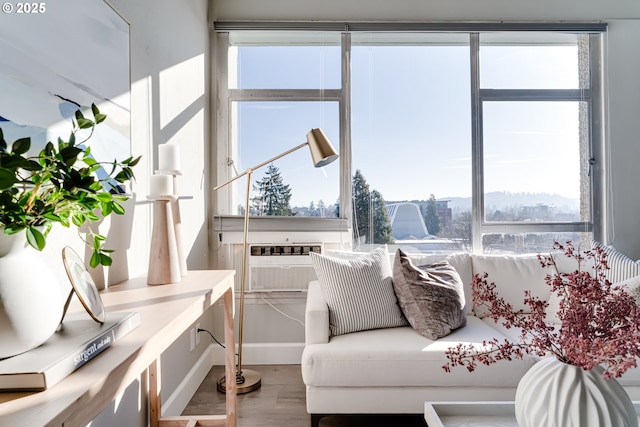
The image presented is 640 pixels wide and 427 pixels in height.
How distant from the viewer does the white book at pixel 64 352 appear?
1.98 feet

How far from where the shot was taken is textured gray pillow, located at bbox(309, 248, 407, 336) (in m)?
2.04

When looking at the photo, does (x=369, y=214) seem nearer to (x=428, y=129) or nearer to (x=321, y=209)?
(x=321, y=209)

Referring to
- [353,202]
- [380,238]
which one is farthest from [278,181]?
[380,238]

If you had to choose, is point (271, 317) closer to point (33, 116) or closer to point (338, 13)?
point (33, 116)

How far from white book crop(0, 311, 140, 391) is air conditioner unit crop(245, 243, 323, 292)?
6.08 feet

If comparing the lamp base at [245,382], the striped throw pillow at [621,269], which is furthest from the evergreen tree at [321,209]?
the striped throw pillow at [621,269]

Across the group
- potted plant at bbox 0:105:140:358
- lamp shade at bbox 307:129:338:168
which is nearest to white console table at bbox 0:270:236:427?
potted plant at bbox 0:105:140:358

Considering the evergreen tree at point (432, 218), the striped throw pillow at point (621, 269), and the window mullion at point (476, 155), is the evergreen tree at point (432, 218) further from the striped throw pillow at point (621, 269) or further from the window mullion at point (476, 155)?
the striped throw pillow at point (621, 269)

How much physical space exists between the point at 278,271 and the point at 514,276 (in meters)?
1.56

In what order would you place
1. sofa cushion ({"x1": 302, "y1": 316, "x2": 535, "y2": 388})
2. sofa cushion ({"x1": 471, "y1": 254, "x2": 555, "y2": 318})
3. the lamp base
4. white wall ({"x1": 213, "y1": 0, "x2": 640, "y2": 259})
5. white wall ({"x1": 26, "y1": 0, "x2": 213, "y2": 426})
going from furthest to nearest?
1. white wall ({"x1": 213, "y1": 0, "x2": 640, "y2": 259})
2. sofa cushion ({"x1": 471, "y1": 254, "x2": 555, "y2": 318})
3. the lamp base
4. sofa cushion ({"x1": 302, "y1": 316, "x2": 535, "y2": 388})
5. white wall ({"x1": 26, "y1": 0, "x2": 213, "y2": 426})

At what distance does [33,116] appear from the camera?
1014 mm

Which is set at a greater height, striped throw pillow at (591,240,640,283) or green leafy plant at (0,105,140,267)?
green leafy plant at (0,105,140,267)

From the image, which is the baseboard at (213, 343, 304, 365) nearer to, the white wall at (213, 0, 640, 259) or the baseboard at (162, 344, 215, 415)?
the baseboard at (162, 344, 215, 415)

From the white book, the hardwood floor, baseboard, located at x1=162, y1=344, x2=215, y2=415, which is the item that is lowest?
the hardwood floor
